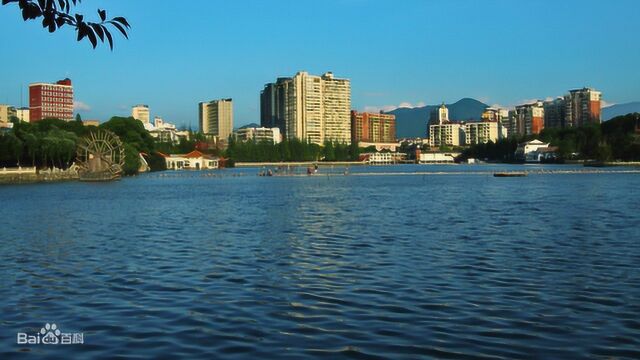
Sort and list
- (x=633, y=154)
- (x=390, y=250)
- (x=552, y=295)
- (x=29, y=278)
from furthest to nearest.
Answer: (x=633, y=154) < (x=390, y=250) < (x=29, y=278) < (x=552, y=295)

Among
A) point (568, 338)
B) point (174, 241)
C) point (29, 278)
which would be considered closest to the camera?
point (568, 338)

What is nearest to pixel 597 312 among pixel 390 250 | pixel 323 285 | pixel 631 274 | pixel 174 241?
pixel 631 274

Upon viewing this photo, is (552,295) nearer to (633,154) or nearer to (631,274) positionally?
(631,274)

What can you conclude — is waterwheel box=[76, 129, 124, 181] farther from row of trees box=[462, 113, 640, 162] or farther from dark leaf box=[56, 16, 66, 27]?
row of trees box=[462, 113, 640, 162]

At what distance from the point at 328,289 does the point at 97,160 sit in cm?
6819

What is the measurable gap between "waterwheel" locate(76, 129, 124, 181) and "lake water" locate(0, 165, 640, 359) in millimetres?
51850

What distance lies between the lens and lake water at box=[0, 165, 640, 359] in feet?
26.5

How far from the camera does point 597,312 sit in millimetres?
9508

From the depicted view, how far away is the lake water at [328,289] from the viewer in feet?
26.5

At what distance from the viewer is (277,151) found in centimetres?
18025

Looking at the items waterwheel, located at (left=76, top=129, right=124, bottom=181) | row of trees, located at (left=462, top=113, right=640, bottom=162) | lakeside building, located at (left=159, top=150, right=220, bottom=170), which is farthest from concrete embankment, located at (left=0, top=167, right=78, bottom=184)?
row of trees, located at (left=462, top=113, right=640, bottom=162)

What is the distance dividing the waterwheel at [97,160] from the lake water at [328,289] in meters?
51.8

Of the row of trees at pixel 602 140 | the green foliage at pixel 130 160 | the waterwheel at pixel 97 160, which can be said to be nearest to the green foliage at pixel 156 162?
the green foliage at pixel 130 160

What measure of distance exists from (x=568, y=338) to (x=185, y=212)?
24.0m
